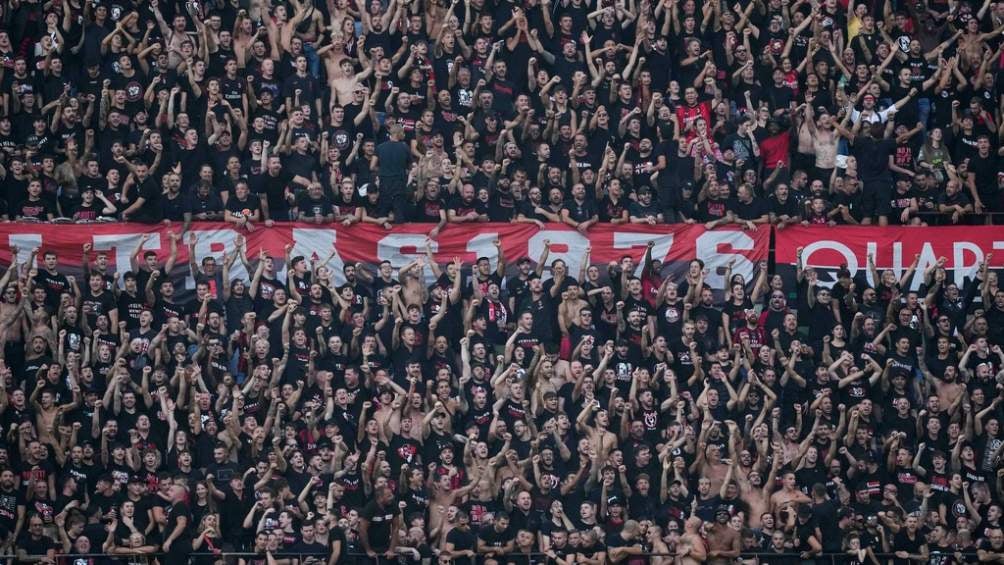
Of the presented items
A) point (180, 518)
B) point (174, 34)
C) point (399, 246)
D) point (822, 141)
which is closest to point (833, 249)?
point (822, 141)

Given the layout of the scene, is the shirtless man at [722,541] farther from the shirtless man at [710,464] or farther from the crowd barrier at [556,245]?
the crowd barrier at [556,245]

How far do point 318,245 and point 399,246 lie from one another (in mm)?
1026

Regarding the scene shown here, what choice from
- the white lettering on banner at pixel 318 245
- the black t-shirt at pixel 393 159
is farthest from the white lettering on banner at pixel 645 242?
the white lettering on banner at pixel 318 245

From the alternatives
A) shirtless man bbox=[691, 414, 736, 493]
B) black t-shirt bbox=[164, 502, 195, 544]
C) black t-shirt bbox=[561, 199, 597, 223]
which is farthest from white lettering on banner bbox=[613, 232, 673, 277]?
black t-shirt bbox=[164, 502, 195, 544]

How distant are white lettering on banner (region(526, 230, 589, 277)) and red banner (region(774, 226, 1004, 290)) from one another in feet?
8.38

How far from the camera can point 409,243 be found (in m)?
26.0

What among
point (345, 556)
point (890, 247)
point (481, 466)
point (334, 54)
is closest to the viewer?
point (345, 556)

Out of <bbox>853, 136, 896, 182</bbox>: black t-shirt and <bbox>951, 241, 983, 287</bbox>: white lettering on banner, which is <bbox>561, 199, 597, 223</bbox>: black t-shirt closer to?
<bbox>853, 136, 896, 182</bbox>: black t-shirt

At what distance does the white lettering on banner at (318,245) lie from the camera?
84.8ft

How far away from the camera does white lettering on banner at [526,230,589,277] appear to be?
26047mm

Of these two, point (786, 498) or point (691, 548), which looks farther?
point (786, 498)

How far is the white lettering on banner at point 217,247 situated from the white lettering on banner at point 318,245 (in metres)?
0.60

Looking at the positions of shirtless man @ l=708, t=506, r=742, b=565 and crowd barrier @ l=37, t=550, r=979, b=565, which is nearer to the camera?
crowd barrier @ l=37, t=550, r=979, b=565

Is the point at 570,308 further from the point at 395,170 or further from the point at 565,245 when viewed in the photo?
the point at 395,170
